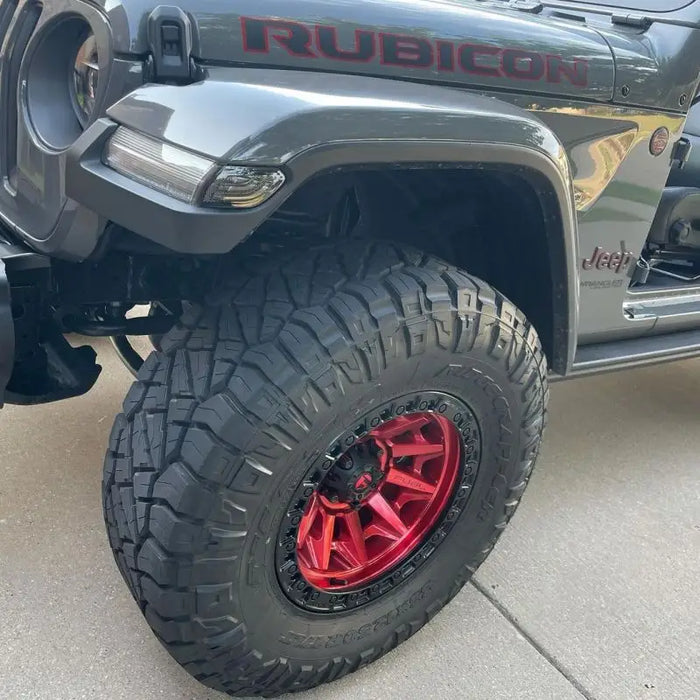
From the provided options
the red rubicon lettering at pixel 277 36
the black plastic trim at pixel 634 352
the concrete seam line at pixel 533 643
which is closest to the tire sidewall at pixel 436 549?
the concrete seam line at pixel 533 643

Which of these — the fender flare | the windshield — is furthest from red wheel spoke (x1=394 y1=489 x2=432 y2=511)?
the windshield

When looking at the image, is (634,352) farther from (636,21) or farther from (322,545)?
(322,545)

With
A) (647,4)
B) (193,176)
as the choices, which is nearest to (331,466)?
(193,176)

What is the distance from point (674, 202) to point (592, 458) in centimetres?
110

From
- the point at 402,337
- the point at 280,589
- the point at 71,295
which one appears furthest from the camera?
the point at 71,295

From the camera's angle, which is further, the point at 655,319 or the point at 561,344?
the point at 655,319

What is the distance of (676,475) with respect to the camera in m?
2.99

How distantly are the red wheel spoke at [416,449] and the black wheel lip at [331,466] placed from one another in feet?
0.21

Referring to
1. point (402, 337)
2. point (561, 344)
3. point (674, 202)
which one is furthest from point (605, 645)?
point (674, 202)

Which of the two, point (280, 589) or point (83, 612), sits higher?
point (280, 589)

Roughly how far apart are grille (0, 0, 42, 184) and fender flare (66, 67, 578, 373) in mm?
551

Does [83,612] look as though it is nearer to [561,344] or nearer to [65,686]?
[65,686]

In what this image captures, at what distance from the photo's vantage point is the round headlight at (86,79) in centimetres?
148

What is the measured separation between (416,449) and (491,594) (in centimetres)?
70
